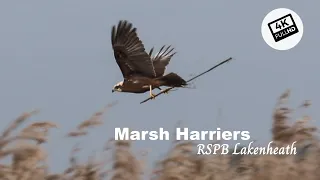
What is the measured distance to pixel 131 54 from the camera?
5.14m

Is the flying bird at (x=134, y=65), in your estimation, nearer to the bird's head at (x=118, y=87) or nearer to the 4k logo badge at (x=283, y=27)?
the bird's head at (x=118, y=87)

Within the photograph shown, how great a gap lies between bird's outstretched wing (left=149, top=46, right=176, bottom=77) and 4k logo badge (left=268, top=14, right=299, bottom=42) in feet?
3.37

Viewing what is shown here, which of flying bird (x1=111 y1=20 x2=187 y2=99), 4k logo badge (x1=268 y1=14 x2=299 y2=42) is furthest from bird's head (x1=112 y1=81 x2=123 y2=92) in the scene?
4k logo badge (x1=268 y1=14 x2=299 y2=42)

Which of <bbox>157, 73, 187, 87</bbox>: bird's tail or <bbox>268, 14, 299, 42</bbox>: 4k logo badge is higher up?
<bbox>268, 14, 299, 42</bbox>: 4k logo badge

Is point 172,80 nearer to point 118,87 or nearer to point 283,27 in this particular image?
point 118,87

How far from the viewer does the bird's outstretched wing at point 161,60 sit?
5.35 metres

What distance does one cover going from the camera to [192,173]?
479cm

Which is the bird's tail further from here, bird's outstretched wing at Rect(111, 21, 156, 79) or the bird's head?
the bird's head

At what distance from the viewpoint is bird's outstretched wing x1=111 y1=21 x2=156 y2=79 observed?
16.8ft

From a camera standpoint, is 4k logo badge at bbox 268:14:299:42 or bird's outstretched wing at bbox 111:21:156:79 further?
4k logo badge at bbox 268:14:299:42

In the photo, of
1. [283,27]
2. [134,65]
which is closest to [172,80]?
[134,65]

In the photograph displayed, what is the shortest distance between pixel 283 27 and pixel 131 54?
1.70 metres

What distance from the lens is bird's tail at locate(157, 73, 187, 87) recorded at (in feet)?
16.5

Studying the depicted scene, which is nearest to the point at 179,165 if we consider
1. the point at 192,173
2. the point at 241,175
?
the point at 192,173
